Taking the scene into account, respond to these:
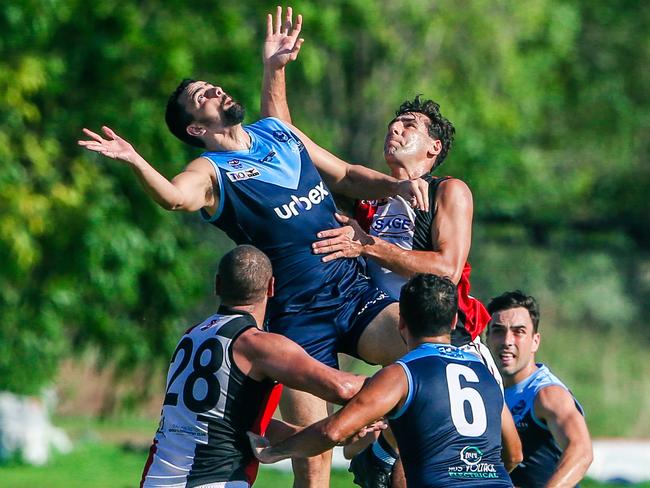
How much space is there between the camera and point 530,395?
7547 millimetres

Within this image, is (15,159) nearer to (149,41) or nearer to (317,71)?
(149,41)

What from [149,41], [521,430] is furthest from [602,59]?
[521,430]

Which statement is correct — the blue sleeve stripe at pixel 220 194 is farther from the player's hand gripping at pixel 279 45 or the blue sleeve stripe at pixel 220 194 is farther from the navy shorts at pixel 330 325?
the player's hand gripping at pixel 279 45

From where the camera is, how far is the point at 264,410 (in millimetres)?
5910

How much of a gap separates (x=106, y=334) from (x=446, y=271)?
12.2m

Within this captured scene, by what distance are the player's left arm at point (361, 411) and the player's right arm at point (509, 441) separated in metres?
1.01

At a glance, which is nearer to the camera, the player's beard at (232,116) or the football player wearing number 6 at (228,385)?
the football player wearing number 6 at (228,385)

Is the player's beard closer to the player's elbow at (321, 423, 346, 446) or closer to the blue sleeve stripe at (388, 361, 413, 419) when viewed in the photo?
the blue sleeve stripe at (388, 361, 413, 419)

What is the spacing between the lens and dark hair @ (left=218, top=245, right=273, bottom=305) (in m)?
5.79

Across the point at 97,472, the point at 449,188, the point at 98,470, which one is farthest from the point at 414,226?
the point at 98,470

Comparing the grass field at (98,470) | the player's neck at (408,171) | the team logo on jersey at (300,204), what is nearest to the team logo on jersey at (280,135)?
the team logo on jersey at (300,204)

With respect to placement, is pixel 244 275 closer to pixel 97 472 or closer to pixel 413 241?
pixel 413 241

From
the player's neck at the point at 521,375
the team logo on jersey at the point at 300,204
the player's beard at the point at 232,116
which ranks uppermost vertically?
the player's beard at the point at 232,116

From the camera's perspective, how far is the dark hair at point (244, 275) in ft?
19.0
